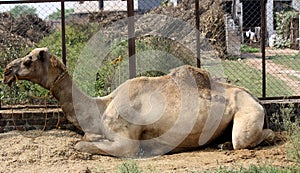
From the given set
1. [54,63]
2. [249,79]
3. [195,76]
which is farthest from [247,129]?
[249,79]

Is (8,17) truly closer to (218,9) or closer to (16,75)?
(218,9)

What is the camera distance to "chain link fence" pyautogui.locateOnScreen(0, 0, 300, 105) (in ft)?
34.9

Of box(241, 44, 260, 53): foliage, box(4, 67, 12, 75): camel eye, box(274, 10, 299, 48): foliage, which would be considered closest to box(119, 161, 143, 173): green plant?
box(4, 67, 12, 75): camel eye

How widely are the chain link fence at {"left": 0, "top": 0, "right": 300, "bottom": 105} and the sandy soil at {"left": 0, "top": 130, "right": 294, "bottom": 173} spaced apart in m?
1.52

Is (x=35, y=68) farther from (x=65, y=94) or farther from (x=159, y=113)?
(x=159, y=113)

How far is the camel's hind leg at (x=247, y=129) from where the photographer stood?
7.50 meters

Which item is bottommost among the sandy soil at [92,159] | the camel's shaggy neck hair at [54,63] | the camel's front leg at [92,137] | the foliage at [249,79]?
the sandy soil at [92,159]

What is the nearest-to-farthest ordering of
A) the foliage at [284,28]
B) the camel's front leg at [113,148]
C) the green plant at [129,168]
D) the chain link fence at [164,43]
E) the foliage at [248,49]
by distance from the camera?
the green plant at [129,168] → the camel's front leg at [113,148] → the chain link fence at [164,43] → the foliage at [248,49] → the foliage at [284,28]

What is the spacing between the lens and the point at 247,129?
751 cm

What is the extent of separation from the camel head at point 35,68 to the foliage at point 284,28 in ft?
66.7

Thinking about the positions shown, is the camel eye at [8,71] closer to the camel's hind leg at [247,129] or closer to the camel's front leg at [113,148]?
the camel's front leg at [113,148]

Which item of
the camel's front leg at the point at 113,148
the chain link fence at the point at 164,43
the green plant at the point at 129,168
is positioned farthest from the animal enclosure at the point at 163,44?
the green plant at the point at 129,168

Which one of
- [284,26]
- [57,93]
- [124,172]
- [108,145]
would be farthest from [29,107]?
[284,26]

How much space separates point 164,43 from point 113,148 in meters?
6.00
